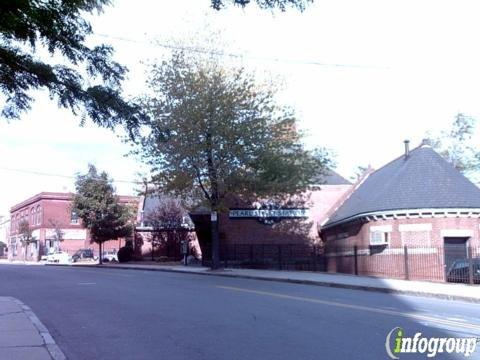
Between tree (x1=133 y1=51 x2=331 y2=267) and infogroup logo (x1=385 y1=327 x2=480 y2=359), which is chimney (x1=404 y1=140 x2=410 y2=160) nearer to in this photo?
tree (x1=133 y1=51 x2=331 y2=267)

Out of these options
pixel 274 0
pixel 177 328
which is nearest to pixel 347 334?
pixel 177 328

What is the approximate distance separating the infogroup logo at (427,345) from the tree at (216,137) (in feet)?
62.7

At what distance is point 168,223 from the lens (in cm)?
4466

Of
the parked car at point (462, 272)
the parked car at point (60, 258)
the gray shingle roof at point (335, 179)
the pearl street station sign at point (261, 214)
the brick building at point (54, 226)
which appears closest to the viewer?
the parked car at point (462, 272)

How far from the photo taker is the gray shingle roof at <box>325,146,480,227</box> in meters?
27.6

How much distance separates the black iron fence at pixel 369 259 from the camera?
23.0 meters

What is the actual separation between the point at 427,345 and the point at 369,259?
65.0 ft

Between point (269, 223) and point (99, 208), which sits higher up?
point (99, 208)

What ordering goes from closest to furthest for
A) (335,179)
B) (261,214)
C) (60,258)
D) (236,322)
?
(236,322), (261,214), (335,179), (60,258)

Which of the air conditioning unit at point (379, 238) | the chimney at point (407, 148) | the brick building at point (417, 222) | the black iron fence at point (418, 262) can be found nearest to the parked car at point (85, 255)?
the brick building at point (417, 222)

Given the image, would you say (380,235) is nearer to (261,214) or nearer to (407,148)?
(407,148)

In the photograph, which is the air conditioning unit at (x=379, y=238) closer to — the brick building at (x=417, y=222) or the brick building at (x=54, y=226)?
the brick building at (x=417, y=222)

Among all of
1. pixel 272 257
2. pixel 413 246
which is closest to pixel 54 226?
pixel 272 257

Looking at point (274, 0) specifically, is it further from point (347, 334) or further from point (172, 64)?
point (172, 64)
